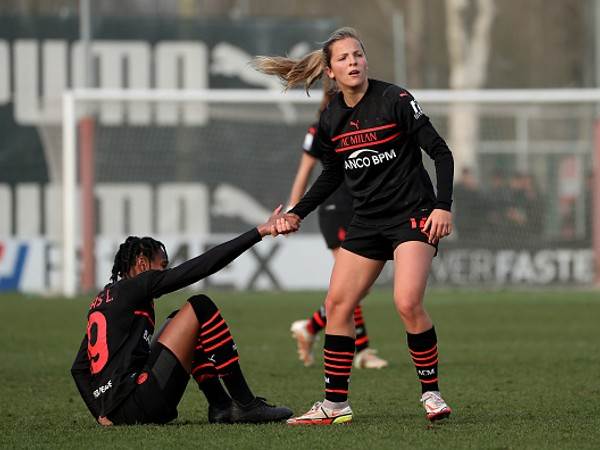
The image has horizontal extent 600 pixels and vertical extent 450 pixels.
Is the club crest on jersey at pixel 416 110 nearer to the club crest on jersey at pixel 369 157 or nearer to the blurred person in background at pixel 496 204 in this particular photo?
the club crest on jersey at pixel 369 157

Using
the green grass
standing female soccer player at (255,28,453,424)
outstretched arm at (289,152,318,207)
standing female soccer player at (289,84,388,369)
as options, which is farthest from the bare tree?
standing female soccer player at (255,28,453,424)

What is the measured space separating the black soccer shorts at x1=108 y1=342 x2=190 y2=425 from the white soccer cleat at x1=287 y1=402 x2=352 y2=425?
26.9 inches

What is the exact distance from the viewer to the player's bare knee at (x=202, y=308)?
7098mm

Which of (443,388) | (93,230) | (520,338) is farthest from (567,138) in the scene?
(443,388)

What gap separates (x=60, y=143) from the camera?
68.3 ft

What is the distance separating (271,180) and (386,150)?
13231 mm

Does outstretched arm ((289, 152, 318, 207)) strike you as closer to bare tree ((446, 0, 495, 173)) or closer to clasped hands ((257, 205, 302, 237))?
clasped hands ((257, 205, 302, 237))

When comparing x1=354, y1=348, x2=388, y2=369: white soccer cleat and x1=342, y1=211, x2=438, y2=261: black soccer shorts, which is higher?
x1=342, y1=211, x2=438, y2=261: black soccer shorts

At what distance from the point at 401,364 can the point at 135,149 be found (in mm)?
10243

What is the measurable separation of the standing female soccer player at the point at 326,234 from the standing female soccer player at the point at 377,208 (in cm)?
323

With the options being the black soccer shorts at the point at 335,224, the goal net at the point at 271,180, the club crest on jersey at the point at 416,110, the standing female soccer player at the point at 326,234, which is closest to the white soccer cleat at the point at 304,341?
the standing female soccer player at the point at 326,234

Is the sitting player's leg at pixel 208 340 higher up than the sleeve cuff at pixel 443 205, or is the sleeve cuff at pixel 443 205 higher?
the sleeve cuff at pixel 443 205

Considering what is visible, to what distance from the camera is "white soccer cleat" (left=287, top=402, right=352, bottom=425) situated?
731cm

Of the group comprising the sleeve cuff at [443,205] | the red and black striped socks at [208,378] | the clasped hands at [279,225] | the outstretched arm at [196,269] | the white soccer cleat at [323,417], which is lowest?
the white soccer cleat at [323,417]
